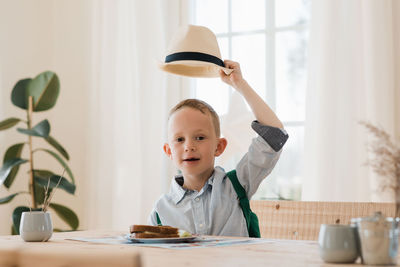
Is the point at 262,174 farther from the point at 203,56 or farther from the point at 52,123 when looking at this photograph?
the point at 52,123

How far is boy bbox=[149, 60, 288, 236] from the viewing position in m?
1.64

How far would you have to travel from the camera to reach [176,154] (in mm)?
1695

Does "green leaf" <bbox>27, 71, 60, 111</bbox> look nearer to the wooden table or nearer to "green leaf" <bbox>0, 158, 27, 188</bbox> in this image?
"green leaf" <bbox>0, 158, 27, 188</bbox>

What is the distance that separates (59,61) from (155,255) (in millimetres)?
3062

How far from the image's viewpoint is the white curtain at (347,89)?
2820 millimetres

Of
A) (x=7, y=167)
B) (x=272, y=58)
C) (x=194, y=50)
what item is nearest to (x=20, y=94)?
(x=7, y=167)

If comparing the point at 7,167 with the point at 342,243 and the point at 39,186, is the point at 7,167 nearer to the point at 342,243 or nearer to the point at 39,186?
the point at 39,186

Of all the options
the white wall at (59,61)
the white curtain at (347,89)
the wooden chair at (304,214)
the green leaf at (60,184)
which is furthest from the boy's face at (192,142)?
the white wall at (59,61)

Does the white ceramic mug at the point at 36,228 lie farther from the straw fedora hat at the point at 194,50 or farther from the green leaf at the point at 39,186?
the green leaf at the point at 39,186

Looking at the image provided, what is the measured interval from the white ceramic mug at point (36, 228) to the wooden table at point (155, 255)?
20mm

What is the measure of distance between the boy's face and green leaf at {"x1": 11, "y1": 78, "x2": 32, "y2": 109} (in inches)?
69.1

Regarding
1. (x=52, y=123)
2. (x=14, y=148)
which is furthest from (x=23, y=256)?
(x=52, y=123)

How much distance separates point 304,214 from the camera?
1820 mm

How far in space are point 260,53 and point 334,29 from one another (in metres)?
0.55
